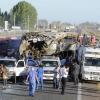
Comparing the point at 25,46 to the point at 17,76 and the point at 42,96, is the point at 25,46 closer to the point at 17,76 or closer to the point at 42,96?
the point at 17,76

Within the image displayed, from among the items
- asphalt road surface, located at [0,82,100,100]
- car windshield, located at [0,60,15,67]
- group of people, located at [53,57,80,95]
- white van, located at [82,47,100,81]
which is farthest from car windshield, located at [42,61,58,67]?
asphalt road surface, located at [0,82,100,100]

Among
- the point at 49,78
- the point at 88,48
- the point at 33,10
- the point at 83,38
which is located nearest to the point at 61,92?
the point at 49,78

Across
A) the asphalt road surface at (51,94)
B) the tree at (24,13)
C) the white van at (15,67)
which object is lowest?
the asphalt road surface at (51,94)

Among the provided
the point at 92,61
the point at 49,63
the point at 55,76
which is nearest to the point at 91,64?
the point at 92,61

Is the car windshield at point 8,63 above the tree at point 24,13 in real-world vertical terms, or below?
below

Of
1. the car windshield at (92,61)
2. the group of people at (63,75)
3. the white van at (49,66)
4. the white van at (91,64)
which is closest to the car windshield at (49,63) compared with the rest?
the white van at (49,66)

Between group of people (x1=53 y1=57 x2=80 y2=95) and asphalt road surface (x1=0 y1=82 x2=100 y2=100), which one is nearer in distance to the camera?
asphalt road surface (x1=0 y1=82 x2=100 y2=100)

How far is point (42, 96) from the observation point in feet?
79.8

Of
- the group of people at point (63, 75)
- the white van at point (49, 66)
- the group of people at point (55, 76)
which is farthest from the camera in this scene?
the white van at point (49, 66)

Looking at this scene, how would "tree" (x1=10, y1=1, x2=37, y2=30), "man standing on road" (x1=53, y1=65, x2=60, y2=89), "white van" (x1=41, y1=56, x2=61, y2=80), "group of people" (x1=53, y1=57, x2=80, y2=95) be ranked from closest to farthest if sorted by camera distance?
"group of people" (x1=53, y1=57, x2=80, y2=95) < "man standing on road" (x1=53, y1=65, x2=60, y2=89) < "white van" (x1=41, y1=56, x2=61, y2=80) < "tree" (x1=10, y1=1, x2=37, y2=30)

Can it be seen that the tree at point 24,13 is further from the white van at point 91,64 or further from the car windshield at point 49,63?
the car windshield at point 49,63

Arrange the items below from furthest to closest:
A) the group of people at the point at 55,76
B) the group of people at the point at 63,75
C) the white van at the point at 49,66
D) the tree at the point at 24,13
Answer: the tree at the point at 24,13
the white van at the point at 49,66
the group of people at the point at 63,75
the group of people at the point at 55,76

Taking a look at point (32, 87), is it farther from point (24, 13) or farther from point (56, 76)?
point (24, 13)

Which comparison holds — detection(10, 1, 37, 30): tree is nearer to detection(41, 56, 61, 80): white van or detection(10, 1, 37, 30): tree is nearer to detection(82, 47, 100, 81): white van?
detection(82, 47, 100, 81): white van
